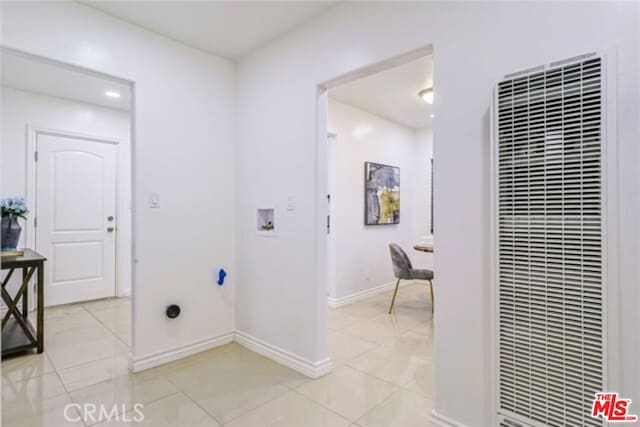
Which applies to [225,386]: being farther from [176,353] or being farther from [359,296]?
[359,296]

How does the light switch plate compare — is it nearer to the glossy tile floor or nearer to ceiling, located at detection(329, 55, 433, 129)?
the glossy tile floor

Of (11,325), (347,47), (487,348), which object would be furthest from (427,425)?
(11,325)

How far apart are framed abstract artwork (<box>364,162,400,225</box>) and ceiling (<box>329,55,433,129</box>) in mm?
745

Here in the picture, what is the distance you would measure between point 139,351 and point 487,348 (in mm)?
2322

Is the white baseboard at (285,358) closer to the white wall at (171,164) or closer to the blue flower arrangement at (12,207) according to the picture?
the white wall at (171,164)

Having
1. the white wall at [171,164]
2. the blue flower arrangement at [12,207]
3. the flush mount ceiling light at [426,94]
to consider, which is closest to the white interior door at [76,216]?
the blue flower arrangement at [12,207]

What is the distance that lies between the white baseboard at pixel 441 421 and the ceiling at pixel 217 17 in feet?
8.42

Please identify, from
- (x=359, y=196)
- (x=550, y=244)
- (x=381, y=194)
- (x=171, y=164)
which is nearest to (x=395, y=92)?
(x=359, y=196)

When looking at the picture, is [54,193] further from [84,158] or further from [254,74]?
[254,74]

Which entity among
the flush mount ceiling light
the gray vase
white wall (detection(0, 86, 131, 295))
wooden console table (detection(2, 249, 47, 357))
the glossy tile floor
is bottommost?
the glossy tile floor

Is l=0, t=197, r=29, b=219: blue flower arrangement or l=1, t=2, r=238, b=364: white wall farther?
l=0, t=197, r=29, b=219: blue flower arrangement

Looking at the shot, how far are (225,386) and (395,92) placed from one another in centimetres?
331

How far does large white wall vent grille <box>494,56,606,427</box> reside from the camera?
1268mm

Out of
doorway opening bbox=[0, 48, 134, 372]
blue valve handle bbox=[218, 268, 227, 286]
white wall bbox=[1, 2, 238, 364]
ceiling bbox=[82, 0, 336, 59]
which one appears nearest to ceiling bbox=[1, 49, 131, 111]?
doorway opening bbox=[0, 48, 134, 372]
